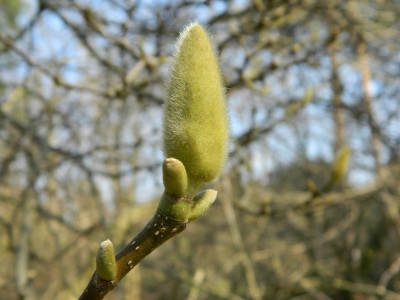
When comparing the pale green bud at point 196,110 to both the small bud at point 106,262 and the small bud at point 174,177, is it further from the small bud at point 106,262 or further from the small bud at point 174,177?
the small bud at point 106,262

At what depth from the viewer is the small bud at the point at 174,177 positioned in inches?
24.0

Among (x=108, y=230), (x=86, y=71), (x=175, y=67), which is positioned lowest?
(x=108, y=230)

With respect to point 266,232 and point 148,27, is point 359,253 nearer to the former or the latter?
point 266,232

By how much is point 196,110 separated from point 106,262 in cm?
21

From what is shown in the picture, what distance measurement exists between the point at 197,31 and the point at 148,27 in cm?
202

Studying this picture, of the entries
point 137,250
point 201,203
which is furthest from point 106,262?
point 201,203

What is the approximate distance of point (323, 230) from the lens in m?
4.64

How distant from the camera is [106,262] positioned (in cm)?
62

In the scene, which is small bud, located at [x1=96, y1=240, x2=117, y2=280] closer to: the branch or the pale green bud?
the branch

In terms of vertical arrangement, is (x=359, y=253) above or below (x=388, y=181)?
below

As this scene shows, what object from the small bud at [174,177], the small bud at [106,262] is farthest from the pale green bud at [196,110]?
the small bud at [106,262]

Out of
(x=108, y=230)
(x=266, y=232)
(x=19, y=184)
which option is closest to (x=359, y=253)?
(x=266, y=232)

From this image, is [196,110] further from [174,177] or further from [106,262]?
[106,262]

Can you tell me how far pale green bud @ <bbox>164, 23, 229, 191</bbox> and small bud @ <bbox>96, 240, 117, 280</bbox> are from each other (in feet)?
0.43
